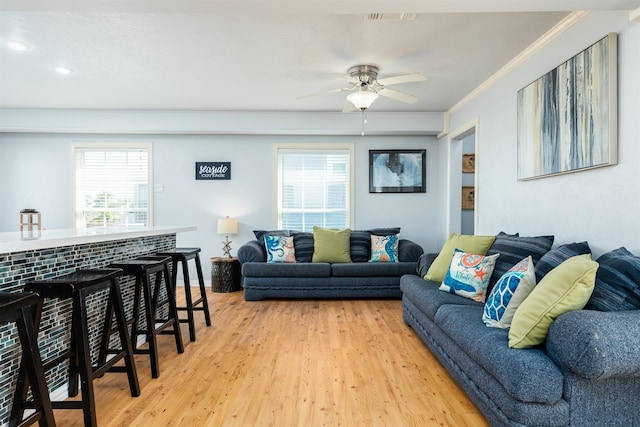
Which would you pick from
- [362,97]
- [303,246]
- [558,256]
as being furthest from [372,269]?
[558,256]

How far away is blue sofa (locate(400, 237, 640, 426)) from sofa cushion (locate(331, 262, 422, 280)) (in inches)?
100

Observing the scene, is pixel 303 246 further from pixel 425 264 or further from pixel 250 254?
pixel 425 264

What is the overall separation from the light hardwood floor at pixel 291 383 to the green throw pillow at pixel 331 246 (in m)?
1.31

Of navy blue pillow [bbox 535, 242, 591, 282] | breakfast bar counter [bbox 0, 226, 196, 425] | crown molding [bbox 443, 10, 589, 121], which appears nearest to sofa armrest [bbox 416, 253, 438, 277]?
navy blue pillow [bbox 535, 242, 591, 282]

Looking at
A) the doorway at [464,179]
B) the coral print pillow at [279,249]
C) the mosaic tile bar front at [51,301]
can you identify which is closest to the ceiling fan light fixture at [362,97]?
the doorway at [464,179]

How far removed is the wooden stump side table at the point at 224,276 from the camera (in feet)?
16.3

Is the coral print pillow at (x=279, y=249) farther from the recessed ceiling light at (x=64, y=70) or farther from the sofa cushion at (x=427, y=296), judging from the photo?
the recessed ceiling light at (x=64, y=70)

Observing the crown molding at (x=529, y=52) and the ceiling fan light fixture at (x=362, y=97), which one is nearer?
the crown molding at (x=529, y=52)

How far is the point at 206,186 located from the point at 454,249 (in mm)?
3857

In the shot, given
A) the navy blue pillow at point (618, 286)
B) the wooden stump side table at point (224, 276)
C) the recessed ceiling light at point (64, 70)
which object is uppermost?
the recessed ceiling light at point (64, 70)

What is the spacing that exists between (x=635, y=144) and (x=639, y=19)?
706 millimetres

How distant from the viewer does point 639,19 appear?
196cm

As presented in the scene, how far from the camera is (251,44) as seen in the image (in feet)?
9.78

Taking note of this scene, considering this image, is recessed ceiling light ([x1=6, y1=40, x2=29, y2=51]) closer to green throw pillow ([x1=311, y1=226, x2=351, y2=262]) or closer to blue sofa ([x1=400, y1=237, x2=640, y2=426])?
green throw pillow ([x1=311, y1=226, x2=351, y2=262])
